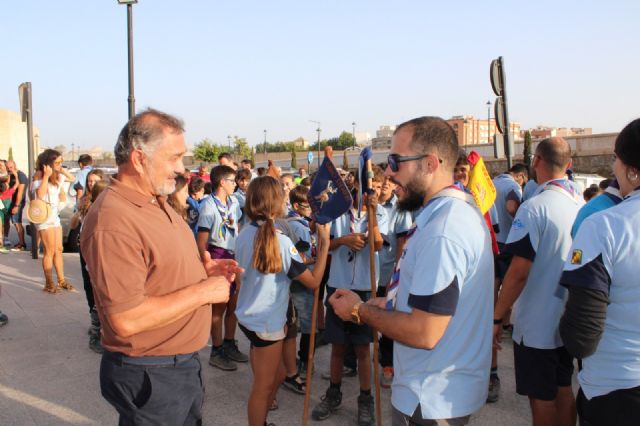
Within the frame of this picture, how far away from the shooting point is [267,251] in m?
3.47

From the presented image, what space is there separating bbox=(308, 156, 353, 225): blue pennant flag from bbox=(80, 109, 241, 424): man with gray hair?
136 centimetres

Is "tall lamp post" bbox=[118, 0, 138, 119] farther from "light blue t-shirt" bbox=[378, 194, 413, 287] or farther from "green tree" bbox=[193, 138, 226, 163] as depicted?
"green tree" bbox=[193, 138, 226, 163]

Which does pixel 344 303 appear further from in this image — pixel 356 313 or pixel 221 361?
pixel 221 361

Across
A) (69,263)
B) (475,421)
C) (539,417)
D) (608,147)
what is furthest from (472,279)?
(608,147)

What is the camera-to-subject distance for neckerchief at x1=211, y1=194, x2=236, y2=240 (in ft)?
17.7

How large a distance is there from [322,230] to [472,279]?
1.65m

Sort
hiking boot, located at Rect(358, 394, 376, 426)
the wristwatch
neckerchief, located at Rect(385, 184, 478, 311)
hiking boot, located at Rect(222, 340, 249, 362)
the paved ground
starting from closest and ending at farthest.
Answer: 1. neckerchief, located at Rect(385, 184, 478, 311)
2. the wristwatch
3. hiking boot, located at Rect(358, 394, 376, 426)
4. the paved ground
5. hiking boot, located at Rect(222, 340, 249, 362)

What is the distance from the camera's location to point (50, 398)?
445 centimetres

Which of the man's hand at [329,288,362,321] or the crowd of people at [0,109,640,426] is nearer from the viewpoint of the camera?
the crowd of people at [0,109,640,426]

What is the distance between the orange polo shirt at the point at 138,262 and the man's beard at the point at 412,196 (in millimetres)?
1062

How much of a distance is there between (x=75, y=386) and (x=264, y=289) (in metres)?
2.43

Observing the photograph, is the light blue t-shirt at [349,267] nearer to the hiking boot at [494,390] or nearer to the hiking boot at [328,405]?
the hiking boot at [328,405]

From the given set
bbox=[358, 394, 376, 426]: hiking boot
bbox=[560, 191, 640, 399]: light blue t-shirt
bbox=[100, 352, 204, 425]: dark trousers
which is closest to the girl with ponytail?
bbox=[358, 394, 376, 426]: hiking boot

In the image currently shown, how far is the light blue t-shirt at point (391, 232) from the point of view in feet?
16.2
